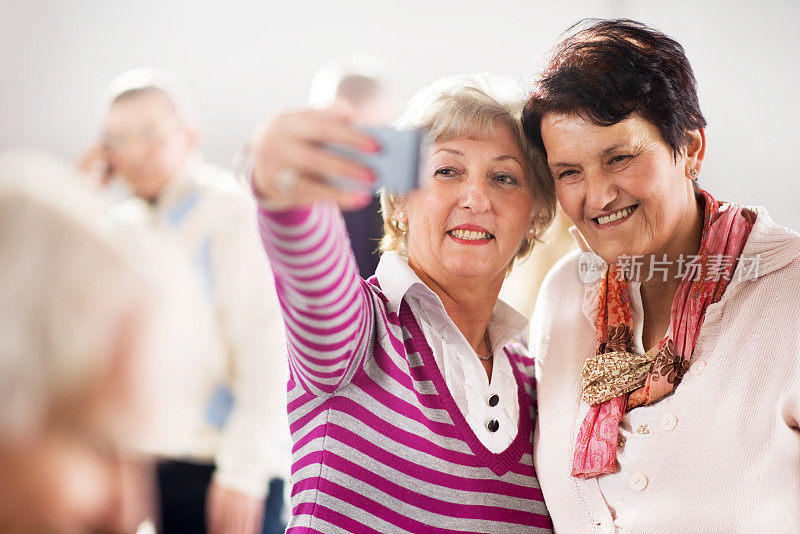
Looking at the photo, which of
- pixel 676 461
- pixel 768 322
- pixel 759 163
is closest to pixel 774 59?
pixel 759 163

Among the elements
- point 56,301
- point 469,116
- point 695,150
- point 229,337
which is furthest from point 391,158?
point 695,150

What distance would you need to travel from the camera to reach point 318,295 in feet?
2.44

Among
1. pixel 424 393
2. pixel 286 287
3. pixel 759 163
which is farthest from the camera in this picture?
pixel 759 163

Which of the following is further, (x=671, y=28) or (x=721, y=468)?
(x=671, y=28)

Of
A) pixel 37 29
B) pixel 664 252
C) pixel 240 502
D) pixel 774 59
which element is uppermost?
pixel 774 59

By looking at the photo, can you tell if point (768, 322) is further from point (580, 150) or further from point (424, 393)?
point (424, 393)

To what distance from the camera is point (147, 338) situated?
54 centimetres

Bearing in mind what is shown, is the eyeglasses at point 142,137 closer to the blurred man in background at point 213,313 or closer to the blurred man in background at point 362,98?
the blurred man in background at point 213,313

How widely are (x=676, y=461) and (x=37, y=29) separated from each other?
100cm

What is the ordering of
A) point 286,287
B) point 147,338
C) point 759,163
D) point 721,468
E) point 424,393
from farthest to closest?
point 759,163 → point 424,393 → point 721,468 → point 286,287 → point 147,338

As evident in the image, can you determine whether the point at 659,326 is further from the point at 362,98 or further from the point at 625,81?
the point at 362,98

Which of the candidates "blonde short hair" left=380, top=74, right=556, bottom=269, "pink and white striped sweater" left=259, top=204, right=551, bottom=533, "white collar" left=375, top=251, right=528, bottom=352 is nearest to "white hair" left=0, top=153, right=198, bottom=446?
"pink and white striped sweater" left=259, top=204, right=551, bottom=533

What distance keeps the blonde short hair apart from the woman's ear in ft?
0.72

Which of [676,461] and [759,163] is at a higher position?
[759,163]
